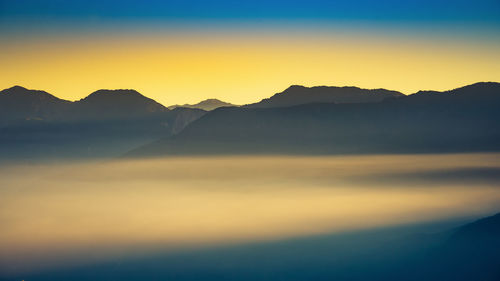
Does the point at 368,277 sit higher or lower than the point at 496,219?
lower

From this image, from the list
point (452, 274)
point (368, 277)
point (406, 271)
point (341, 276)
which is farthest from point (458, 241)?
point (341, 276)

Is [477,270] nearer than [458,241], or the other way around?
[477,270]

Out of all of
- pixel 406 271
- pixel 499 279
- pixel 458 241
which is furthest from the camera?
pixel 406 271

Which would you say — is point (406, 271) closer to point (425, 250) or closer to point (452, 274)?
point (425, 250)

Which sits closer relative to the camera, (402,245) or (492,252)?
(492,252)

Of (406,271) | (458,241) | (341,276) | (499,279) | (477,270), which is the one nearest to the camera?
(499,279)

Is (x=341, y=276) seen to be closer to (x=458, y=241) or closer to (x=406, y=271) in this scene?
(x=406, y=271)

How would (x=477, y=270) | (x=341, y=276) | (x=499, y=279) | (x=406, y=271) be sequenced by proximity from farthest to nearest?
(x=341, y=276)
(x=406, y=271)
(x=477, y=270)
(x=499, y=279)

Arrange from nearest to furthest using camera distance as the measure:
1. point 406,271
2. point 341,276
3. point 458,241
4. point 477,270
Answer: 1. point 477,270
2. point 458,241
3. point 406,271
4. point 341,276

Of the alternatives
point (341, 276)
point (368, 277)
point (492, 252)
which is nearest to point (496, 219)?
point (492, 252)
